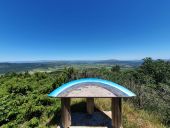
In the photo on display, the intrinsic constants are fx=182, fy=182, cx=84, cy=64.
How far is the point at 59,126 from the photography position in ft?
23.4

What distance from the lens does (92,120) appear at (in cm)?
761

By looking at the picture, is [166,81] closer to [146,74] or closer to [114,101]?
[146,74]

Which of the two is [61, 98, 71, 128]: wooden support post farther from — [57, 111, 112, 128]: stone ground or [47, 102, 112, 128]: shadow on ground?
Result: [47, 102, 112, 128]: shadow on ground

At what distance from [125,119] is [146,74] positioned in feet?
107

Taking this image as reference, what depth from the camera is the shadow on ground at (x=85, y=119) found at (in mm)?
7285

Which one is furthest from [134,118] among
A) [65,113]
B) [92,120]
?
[65,113]

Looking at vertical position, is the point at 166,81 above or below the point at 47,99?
below

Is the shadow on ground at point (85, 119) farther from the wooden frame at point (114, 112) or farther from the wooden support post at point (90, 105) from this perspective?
the wooden frame at point (114, 112)

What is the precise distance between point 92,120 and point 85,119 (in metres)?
0.31

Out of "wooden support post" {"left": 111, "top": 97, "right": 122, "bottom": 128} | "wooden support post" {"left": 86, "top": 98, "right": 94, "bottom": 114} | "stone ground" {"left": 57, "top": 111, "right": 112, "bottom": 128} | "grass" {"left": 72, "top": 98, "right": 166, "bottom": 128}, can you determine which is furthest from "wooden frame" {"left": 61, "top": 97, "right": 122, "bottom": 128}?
"wooden support post" {"left": 86, "top": 98, "right": 94, "bottom": 114}

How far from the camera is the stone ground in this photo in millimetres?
7117

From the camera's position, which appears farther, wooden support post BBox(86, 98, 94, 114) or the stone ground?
wooden support post BBox(86, 98, 94, 114)

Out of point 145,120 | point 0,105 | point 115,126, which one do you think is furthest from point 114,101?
point 0,105

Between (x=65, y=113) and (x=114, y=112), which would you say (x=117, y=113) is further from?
(x=65, y=113)
